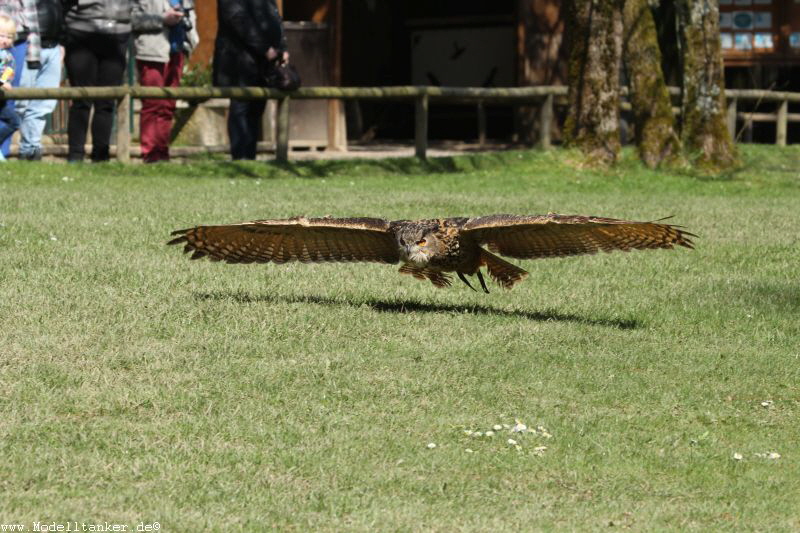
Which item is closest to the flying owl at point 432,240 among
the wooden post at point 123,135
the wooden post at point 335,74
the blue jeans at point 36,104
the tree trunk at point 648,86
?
the wooden post at point 123,135

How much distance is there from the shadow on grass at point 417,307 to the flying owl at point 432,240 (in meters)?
0.22

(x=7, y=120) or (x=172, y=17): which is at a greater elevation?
(x=172, y=17)

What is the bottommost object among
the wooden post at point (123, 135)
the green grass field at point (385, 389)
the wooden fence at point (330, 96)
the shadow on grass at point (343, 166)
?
the green grass field at point (385, 389)

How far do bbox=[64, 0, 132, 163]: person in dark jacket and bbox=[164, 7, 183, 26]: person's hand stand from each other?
49 cm

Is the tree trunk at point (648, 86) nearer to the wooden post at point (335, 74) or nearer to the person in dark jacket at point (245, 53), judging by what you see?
the person in dark jacket at point (245, 53)

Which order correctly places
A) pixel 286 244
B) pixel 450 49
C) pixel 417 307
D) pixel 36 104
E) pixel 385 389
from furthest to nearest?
pixel 450 49
pixel 36 104
pixel 417 307
pixel 286 244
pixel 385 389

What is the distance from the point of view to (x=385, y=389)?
6586 mm

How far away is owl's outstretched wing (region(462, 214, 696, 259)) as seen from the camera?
7.64 metres

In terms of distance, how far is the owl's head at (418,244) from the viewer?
7891 mm

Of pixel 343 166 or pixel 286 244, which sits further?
pixel 343 166

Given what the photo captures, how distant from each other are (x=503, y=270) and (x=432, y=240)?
77 cm

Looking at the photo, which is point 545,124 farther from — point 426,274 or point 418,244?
point 418,244

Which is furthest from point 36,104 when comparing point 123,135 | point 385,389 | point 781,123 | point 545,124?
point 781,123

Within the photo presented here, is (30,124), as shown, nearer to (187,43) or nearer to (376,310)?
(187,43)
